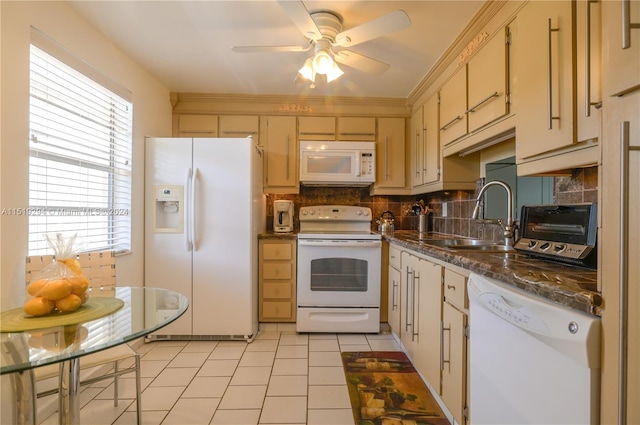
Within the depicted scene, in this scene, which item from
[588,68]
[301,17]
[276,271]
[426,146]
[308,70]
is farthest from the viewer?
[276,271]

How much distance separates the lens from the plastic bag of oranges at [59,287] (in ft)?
3.30

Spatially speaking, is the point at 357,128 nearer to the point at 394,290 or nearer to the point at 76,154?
the point at 394,290

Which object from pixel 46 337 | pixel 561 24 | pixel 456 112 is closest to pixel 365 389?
pixel 46 337

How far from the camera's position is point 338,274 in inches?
108

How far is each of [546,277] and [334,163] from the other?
2279 millimetres

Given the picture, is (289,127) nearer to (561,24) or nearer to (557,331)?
(561,24)

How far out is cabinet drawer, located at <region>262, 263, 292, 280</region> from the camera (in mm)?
2812

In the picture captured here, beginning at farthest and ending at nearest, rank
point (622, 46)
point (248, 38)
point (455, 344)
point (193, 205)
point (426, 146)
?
point (426, 146) < point (193, 205) < point (248, 38) < point (455, 344) < point (622, 46)

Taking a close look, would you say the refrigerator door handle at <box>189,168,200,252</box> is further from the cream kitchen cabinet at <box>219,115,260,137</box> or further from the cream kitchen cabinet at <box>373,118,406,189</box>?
the cream kitchen cabinet at <box>373,118,406,189</box>

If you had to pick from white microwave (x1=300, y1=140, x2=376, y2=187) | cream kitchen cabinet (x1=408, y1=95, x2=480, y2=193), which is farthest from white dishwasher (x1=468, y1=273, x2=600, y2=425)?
white microwave (x1=300, y1=140, x2=376, y2=187)

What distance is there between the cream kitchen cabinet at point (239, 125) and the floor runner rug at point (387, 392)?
2272 mm

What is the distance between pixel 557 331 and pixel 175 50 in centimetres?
268

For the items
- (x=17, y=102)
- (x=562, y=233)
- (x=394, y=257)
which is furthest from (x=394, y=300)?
(x=17, y=102)

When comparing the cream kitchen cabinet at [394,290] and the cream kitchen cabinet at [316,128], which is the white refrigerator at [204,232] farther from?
the cream kitchen cabinet at [394,290]
